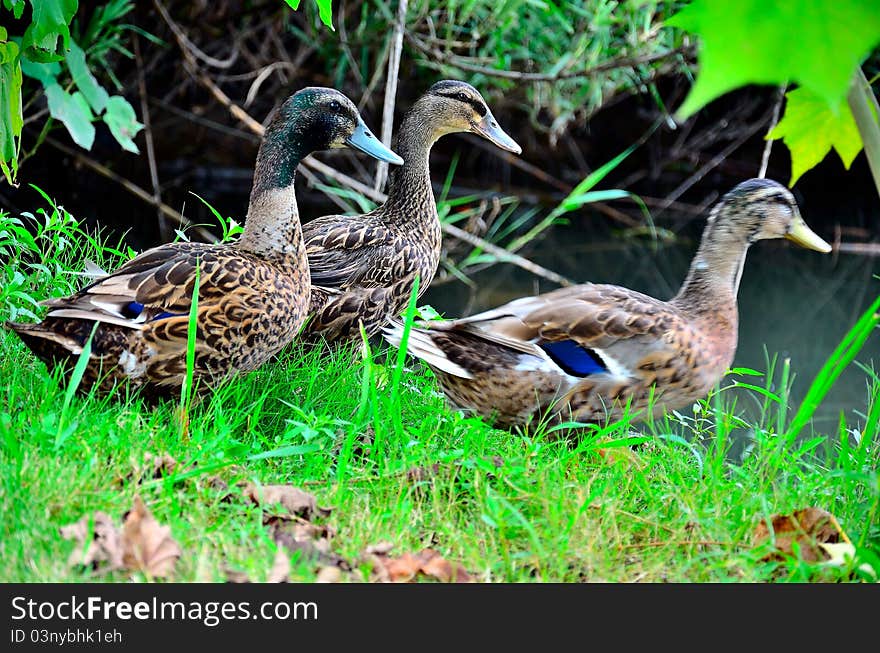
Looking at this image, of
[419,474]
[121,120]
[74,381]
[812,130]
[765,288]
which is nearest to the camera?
[812,130]

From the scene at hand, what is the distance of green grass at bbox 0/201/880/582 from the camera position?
2.46 metres

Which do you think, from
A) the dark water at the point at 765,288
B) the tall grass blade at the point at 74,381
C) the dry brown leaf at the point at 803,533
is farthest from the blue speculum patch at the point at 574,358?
the dark water at the point at 765,288

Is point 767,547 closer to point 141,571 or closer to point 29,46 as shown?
point 141,571

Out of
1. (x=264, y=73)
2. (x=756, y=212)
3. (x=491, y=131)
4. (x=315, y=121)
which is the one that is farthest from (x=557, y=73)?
(x=756, y=212)

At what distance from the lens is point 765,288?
8031 millimetres

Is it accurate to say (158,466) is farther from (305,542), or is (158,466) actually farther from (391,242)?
(391,242)

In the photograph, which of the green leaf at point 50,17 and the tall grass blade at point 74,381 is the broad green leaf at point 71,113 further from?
the tall grass blade at point 74,381

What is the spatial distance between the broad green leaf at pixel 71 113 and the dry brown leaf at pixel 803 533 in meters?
3.37

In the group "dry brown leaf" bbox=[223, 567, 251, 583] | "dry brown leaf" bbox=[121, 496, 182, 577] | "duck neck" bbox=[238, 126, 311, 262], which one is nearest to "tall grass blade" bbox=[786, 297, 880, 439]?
"dry brown leaf" bbox=[223, 567, 251, 583]

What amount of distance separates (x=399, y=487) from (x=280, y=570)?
27.5 inches

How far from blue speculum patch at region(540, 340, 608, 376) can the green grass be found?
19 cm

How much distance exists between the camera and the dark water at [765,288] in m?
6.46

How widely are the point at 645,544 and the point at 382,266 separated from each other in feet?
6.49

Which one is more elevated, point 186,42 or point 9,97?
point 186,42
